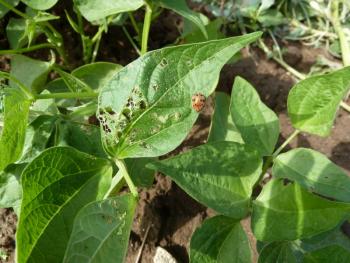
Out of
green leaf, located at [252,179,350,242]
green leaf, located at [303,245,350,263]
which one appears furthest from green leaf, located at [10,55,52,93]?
green leaf, located at [303,245,350,263]

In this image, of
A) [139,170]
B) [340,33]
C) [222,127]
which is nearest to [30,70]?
[139,170]

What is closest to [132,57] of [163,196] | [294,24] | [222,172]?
[163,196]

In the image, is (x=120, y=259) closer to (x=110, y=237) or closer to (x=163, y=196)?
(x=110, y=237)

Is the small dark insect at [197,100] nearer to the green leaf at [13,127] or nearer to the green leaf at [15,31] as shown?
the green leaf at [13,127]

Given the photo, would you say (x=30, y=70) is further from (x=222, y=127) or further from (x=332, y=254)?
(x=332, y=254)

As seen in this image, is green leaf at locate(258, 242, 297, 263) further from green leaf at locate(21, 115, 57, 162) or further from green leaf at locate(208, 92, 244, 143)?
green leaf at locate(21, 115, 57, 162)

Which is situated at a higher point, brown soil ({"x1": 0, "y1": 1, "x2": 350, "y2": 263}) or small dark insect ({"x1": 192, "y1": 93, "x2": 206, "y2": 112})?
small dark insect ({"x1": 192, "y1": 93, "x2": 206, "y2": 112})

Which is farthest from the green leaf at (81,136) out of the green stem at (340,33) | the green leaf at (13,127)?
the green stem at (340,33)
